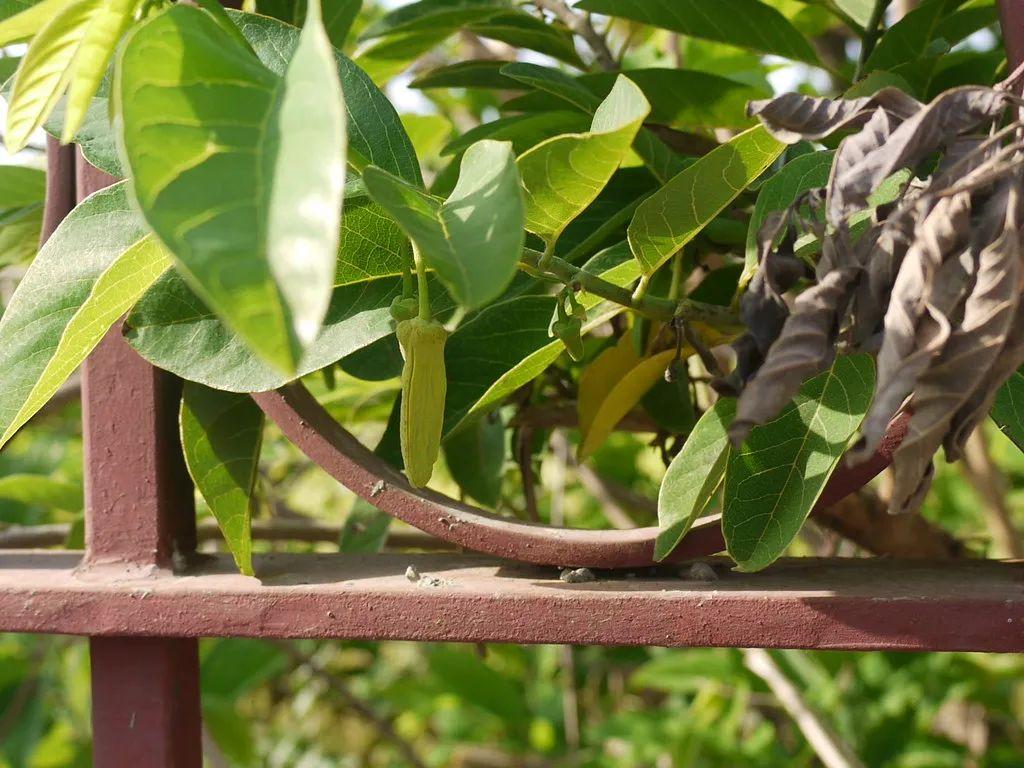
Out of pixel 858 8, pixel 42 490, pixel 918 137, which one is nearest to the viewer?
pixel 918 137

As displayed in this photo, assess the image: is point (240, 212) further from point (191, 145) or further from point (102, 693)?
point (102, 693)

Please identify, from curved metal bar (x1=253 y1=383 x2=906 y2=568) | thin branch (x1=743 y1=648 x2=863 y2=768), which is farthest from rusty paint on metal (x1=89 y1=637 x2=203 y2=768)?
thin branch (x1=743 y1=648 x2=863 y2=768)

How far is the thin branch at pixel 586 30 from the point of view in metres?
0.77

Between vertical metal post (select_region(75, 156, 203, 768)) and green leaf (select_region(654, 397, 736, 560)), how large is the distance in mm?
281

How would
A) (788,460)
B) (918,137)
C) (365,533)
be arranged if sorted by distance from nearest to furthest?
(918,137), (788,460), (365,533)

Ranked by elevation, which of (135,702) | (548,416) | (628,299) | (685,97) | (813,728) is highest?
(685,97)

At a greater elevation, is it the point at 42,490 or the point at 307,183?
the point at 307,183

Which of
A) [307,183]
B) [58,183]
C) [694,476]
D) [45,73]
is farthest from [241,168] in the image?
[58,183]

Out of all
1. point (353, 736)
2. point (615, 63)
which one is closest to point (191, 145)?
point (615, 63)

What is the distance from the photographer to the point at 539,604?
0.49 metres

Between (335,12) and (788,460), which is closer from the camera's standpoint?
(788,460)

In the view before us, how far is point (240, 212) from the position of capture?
10.3 inches

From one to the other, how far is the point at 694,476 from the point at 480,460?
35 centimetres

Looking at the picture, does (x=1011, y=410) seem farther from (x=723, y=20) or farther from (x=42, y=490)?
(x=42, y=490)
